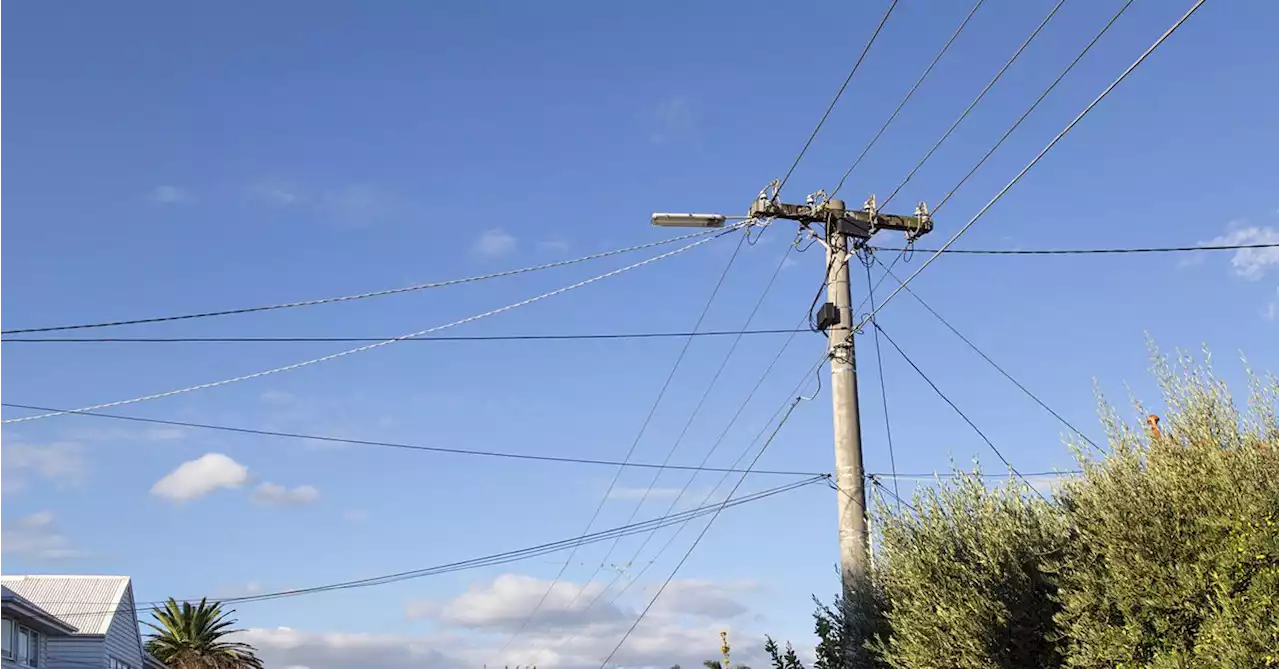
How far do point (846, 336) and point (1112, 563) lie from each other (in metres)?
6.97

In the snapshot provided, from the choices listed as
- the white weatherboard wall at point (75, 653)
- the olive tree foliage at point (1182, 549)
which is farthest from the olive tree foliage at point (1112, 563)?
the white weatherboard wall at point (75, 653)

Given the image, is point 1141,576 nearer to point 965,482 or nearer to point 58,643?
point 965,482

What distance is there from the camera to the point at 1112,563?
15016 millimetres

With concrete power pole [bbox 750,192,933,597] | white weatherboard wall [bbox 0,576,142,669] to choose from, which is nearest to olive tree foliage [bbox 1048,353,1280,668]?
concrete power pole [bbox 750,192,933,597]

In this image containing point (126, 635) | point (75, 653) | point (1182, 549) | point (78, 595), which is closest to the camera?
point (1182, 549)

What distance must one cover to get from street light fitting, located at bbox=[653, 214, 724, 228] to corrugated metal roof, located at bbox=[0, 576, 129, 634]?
1553 inches

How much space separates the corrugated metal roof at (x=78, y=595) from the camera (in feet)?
169

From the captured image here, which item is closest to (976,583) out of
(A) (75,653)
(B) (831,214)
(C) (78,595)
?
(B) (831,214)

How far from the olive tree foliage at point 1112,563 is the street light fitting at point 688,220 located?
19.2 feet

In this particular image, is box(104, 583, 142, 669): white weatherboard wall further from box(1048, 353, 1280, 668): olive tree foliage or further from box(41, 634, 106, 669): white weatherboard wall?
box(1048, 353, 1280, 668): olive tree foliage

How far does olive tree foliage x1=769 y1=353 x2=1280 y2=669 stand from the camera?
1359 centimetres

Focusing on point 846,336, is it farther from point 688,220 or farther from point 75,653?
point 75,653

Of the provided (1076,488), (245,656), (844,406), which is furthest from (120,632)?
(1076,488)

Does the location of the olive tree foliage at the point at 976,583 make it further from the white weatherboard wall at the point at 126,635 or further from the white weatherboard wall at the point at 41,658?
the white weatherboard wall at the point at 126,635
